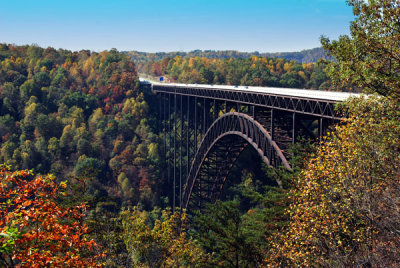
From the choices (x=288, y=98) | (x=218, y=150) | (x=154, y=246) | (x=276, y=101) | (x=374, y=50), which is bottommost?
(x=218, y=150)

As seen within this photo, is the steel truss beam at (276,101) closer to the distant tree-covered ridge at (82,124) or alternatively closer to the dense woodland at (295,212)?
the dense woodland at (295,212)

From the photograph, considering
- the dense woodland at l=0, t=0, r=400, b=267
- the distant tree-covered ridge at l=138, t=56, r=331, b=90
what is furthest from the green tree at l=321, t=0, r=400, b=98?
the distant tree-covered ridge at l=138, t=56, r=331, b=90

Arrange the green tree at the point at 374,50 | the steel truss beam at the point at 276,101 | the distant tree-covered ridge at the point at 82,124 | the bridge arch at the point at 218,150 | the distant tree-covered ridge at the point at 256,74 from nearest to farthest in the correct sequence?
the green tree at the point at 374,50
the steel truss beam at the point at 276,101
the bridge arch at the point at 218,150
the distant tree-covered ridge at the point at 82,124
the distant tree-covered ridge at the point at 256,74

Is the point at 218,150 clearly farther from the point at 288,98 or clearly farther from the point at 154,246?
the point at 154,246

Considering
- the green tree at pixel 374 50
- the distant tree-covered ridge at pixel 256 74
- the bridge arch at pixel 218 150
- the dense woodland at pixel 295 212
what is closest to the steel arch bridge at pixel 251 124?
the bridge arch at pixel 218 150

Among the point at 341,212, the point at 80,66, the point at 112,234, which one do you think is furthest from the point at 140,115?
the point at 341,212

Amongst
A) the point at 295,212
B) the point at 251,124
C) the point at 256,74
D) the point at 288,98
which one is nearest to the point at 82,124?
the point at 256,74

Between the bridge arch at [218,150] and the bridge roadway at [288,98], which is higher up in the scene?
the bridge roadway at [288,98]

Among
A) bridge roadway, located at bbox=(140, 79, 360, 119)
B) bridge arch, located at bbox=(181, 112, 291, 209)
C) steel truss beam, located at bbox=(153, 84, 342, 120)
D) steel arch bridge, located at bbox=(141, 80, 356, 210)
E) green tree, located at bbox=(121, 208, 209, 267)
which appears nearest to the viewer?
green tree, located at bbox=(121, 208, 209, 267)

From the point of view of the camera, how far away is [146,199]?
5728 cm

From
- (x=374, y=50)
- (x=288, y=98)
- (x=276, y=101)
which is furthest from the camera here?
(x=276, y=101)

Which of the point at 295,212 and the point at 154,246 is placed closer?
the point at 295,212

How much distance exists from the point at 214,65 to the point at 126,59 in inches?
1702

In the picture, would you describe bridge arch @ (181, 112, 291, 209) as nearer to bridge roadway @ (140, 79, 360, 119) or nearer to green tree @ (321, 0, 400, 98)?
bridge roadway @ (140, 79, 360, 119)
